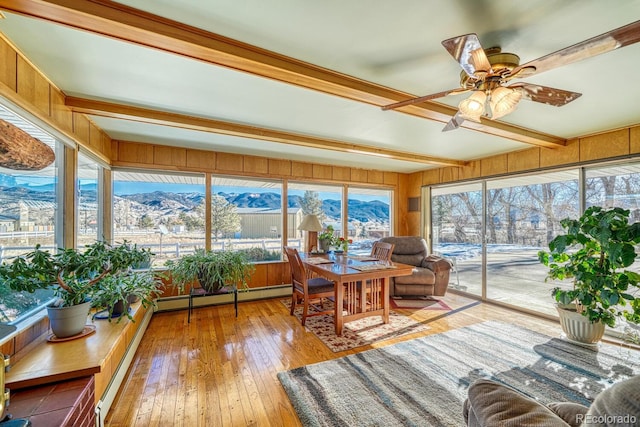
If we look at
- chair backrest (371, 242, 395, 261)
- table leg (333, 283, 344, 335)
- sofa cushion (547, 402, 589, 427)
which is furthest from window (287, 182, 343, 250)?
sofa cushion (547, 402, 589, 427)

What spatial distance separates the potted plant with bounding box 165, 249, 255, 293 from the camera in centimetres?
336

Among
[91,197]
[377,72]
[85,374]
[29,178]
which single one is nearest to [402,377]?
[85,374]

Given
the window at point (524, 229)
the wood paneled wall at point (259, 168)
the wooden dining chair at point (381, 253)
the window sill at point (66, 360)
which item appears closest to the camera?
the window sill at point (66, 360)

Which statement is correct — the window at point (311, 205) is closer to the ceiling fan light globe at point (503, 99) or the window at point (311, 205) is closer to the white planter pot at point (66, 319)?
the white planter pot at point (66, 319)

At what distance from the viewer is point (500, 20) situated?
1.33m

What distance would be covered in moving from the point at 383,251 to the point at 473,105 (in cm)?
246

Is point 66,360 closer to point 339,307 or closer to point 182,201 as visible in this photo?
point 339,307

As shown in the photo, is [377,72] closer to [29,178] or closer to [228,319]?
[29,178]

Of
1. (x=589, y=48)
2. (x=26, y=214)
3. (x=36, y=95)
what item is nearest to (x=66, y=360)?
(x=26, y=214)

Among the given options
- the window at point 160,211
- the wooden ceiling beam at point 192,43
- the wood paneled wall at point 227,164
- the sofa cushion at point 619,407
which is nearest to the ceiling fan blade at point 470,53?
the wooden ceiling beam at point 192,43

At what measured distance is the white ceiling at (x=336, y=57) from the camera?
4.17ft

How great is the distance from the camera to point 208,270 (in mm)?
3383

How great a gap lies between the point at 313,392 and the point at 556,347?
8.37 ft

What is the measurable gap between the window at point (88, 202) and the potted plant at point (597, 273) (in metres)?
4.89
